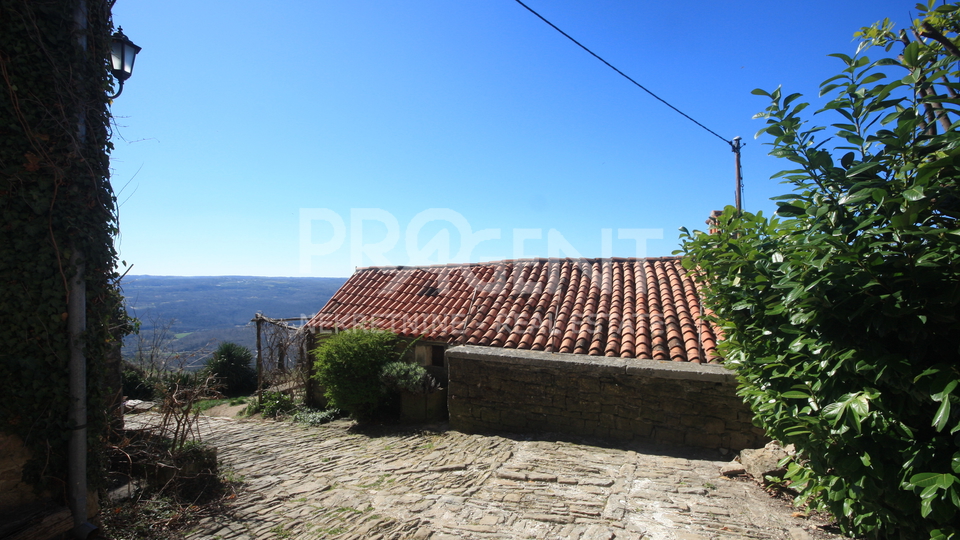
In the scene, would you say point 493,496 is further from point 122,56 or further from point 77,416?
point 122,56

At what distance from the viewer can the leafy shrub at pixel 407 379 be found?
348 inches

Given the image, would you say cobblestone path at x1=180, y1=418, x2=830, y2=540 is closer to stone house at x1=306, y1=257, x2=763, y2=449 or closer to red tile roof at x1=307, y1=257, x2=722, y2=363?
stone house at x1=306, y1=257, x2=763, y2=449

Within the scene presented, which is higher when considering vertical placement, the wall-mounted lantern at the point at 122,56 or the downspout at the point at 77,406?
the wall-mounted lantern at the point at 122,56

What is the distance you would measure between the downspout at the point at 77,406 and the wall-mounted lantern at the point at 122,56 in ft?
2.34

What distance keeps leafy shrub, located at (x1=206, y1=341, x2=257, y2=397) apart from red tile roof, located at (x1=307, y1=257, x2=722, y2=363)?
5498 millimetres

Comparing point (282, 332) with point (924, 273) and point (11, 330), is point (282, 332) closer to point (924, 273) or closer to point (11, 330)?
point (11, 330)

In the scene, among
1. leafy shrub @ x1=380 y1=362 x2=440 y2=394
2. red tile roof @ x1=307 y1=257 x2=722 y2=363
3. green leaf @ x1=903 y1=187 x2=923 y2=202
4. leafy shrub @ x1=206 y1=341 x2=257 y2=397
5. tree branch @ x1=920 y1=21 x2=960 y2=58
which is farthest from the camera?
leafy shrub @ x1=206 y1=341 x2=257 y2=397

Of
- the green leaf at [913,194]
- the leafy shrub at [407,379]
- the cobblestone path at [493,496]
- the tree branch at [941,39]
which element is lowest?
the cobblestone path at [493,496]

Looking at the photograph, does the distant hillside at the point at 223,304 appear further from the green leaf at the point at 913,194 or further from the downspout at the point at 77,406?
the green leaf at the point at 913,194

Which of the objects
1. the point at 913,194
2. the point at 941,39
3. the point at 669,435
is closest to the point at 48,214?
the point at 913,194

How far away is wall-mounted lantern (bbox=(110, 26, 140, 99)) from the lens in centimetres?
462

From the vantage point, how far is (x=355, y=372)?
926cm

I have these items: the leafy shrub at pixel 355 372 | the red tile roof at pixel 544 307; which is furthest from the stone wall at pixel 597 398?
the leafy shrub at pixel 355 372

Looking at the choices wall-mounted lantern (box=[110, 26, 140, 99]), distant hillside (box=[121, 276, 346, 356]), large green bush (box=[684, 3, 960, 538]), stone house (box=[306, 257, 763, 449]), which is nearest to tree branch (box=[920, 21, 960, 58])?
large green bush (box=[684, 3, 960, 538])
